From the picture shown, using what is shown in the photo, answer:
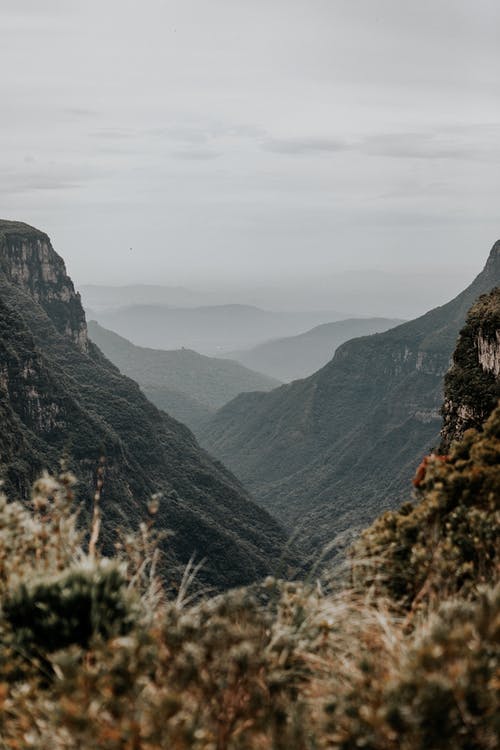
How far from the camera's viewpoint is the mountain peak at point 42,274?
513 ft

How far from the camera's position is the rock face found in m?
48.1

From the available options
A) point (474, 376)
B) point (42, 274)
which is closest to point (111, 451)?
point (474, 376)

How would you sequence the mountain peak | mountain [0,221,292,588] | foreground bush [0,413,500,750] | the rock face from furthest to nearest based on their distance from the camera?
1. the mountain peak
2. mountain [0,221,292,588]
3. the rock face
4. foreground bush [0,413,500,750]

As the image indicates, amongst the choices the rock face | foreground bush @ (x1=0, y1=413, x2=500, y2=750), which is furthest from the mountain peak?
foreground bush @ (x1=0, y1=413, x2=500, y2=750)

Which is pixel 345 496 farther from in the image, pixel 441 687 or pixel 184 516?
pixel 441 687

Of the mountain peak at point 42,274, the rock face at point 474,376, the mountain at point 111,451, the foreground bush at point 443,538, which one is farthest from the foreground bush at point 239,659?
the mountain peak at point 42,274

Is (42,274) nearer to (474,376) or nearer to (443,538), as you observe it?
(474,376)

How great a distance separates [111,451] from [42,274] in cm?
7985

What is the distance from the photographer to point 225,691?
28.3 feet

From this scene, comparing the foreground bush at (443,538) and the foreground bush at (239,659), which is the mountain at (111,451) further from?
the foreground bush at (239,659)

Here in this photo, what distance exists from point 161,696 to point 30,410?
88.3 m

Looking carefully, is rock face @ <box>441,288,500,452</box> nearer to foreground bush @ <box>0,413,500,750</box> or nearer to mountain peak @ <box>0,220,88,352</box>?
foreground bush @ <box>0,413,500,750</box>

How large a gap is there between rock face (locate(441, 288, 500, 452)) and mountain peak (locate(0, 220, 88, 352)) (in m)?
108

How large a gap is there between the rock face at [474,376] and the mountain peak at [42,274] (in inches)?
4260
